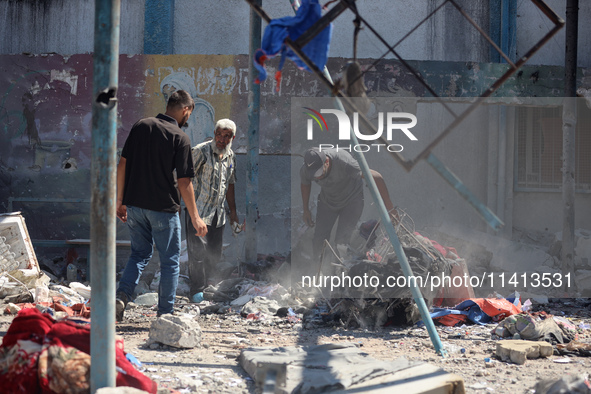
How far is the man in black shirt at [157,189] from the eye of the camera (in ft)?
13.9

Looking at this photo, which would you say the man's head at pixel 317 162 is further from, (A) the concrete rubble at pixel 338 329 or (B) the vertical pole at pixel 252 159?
(A) the concrete rubble at pixel 338 329

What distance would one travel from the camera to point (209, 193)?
18.5ft

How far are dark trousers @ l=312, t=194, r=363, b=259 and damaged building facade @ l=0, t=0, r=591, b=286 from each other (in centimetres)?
124

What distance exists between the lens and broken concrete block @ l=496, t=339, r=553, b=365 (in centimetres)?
368

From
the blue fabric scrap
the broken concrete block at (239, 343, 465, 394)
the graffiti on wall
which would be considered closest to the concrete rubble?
the broken concrete block at (239, 343, 465, 394)

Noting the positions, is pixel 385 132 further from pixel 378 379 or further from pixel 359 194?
pixel 378 379

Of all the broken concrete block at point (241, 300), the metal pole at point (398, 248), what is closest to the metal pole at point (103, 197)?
the metal pole at point (398, 248)

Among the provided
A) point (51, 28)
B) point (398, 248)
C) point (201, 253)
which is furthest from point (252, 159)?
point (51, 28)

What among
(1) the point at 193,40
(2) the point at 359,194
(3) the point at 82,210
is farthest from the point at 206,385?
(1) the point at 193,40

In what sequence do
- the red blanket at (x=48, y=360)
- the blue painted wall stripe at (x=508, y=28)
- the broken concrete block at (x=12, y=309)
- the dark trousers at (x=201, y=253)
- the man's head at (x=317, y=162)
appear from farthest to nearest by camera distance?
1. the blue painted wall stripe at (x=508, y=28)
2. the man's head at (x=317, y=162)
3. the dark trousers at (x=201, y=253)
4. the broken concrete block at (x=12, y=309)
5. the red blanket at (x=48, y=360)

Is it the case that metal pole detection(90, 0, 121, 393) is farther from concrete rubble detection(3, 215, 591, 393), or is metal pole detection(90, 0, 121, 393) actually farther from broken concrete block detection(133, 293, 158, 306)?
broken concrete block detection(133, 293, 158, 306)

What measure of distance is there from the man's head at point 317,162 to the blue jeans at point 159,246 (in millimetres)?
2149

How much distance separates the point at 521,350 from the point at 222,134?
3.27 meters

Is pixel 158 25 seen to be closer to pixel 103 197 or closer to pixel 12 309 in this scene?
pixel 12 309
